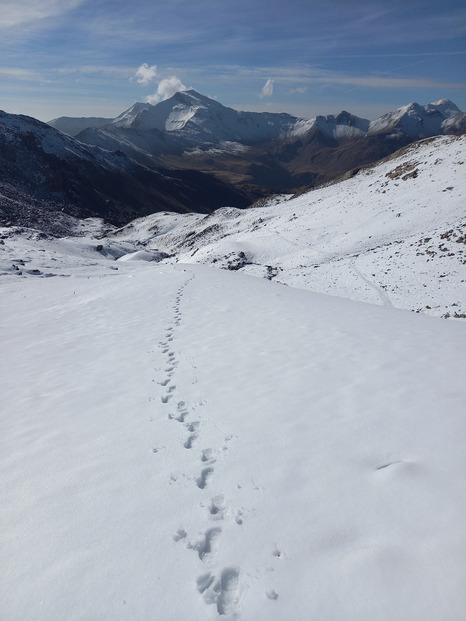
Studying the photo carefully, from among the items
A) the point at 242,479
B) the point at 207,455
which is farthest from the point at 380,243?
the point at 242,479

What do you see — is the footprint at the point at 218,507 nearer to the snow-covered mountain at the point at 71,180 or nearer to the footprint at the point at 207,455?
the footprint at the point at 207,455

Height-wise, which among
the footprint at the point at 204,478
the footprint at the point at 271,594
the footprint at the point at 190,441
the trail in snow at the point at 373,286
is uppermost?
the footprint at the point at 271,594

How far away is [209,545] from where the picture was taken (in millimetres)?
3969

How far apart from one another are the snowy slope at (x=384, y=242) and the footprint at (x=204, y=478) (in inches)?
822

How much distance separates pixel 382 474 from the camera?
14.8 feet

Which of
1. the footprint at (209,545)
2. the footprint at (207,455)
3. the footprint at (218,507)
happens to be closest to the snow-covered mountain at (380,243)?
the footprint at (207,455)

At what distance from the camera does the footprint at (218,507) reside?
170 inches

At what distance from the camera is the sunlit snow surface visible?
133 inches

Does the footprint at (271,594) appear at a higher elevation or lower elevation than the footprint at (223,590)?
higher

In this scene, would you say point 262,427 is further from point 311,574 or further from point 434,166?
point 434,166

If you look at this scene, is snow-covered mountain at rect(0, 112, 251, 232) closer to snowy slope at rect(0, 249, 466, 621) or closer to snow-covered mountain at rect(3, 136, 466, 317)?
snow-covered mountain at rect(3, 136, 466, 317)

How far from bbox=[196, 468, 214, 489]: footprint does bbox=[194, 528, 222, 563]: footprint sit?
0.73 m

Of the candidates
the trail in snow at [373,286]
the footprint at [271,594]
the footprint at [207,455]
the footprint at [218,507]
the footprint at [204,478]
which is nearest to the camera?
the footprint at [271,594]

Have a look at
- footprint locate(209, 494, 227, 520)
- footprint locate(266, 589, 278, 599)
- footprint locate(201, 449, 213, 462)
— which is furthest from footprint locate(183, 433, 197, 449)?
footprint locate(266, 589, 278, 599)
